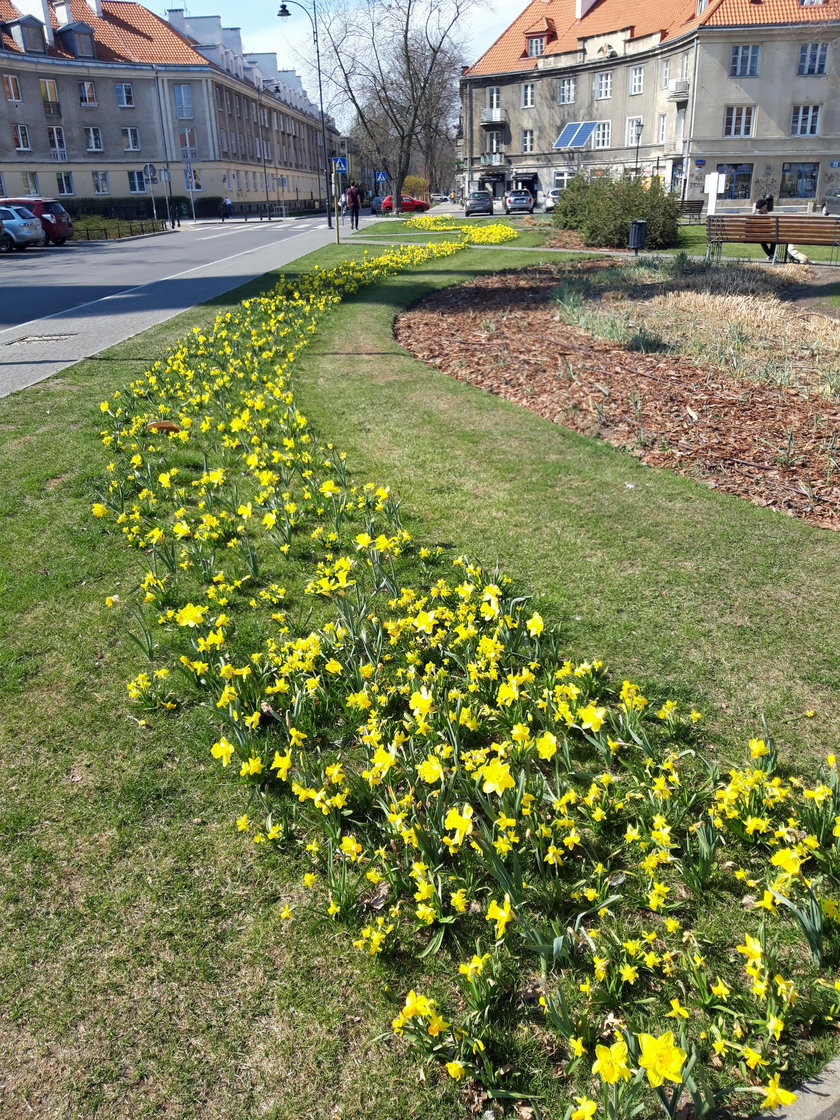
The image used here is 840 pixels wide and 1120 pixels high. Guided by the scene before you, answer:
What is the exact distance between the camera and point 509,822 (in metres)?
2.75

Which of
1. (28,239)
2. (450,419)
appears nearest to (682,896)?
(450,419)

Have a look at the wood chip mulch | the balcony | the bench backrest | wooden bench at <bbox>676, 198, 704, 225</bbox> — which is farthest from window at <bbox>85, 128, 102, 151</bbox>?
the wood chip mulch

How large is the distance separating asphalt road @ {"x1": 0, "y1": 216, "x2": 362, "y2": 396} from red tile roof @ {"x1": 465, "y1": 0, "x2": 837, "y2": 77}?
3335cm

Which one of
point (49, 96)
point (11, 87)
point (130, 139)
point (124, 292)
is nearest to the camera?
point (124, 292)

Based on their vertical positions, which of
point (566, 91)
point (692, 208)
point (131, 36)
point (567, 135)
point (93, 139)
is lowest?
point (692, 208)

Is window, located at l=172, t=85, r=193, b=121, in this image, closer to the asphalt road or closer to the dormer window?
the dormer window

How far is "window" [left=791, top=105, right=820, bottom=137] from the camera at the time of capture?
5262 cm

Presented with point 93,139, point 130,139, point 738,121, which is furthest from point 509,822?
point 130,139

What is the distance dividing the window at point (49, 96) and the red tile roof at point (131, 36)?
8.17 feet

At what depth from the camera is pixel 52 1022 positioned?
242cm

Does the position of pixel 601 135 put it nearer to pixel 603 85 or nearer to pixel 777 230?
pixel 603 85

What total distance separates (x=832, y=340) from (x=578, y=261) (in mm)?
12671

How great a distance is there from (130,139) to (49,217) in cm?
3785

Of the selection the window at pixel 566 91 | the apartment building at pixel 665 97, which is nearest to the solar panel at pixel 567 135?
the apartment building at pixel 665 97
